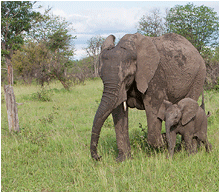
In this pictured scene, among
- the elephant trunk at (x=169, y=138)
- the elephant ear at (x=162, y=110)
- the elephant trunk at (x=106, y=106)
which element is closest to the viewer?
the elephant trunk at (x=106, y=106)

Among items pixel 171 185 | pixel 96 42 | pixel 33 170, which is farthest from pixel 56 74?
pixel 96 42

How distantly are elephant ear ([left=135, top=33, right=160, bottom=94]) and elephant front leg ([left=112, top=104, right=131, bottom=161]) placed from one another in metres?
0.72

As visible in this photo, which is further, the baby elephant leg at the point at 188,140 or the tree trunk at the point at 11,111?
the tree trunk at the point at 11,111

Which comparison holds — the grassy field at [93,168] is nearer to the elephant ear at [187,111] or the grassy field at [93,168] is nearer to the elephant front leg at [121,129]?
the elephant front leg at [121,129]

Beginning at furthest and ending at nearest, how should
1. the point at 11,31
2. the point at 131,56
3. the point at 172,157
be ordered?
the point at 11,31
the point at 172,157
the point at 131,56

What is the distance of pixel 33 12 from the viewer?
74.3ft

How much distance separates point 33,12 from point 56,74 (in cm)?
1037

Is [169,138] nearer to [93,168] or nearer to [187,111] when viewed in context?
[187,111]

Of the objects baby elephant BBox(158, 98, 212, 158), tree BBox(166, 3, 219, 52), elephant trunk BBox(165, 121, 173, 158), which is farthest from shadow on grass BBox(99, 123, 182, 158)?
tree BBox(166, 3, 219, 52)

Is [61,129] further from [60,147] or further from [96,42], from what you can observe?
[96,42]

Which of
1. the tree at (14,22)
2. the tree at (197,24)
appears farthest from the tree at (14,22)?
the tree at (197,24)

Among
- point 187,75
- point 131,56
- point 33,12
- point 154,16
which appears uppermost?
point 33,12

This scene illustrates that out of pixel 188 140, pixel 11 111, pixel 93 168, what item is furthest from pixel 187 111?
pixel 11 111

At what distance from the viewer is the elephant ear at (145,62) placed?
4.03 m
